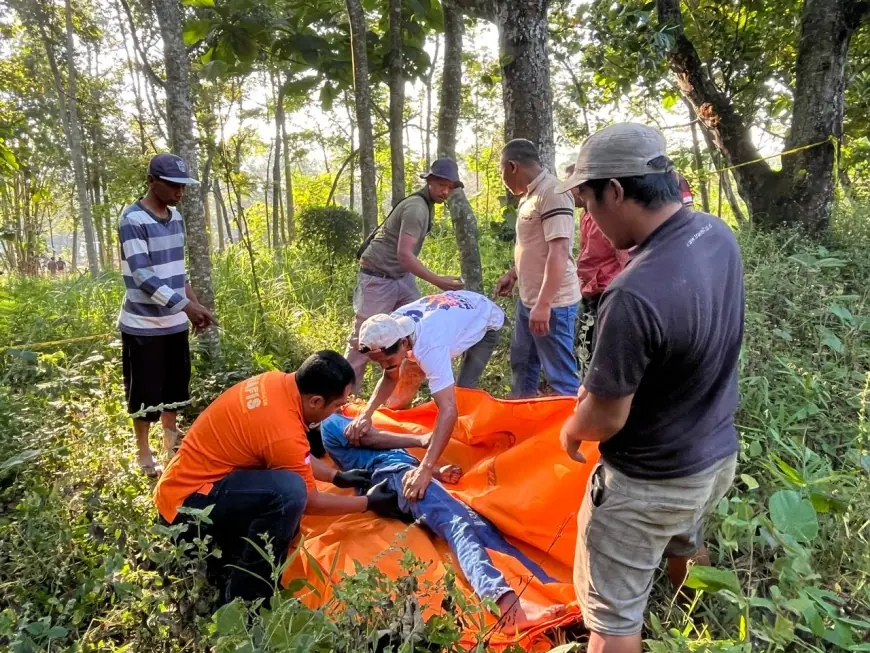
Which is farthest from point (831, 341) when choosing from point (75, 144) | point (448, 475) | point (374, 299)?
point (75, 144)

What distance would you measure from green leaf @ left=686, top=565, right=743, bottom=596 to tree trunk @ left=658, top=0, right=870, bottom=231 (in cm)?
501

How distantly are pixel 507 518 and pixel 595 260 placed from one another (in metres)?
1.50

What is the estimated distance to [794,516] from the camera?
4.94ft

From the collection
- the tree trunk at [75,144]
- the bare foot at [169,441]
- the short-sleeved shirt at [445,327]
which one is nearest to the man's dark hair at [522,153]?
the short-sleeved shirt at [445,327]

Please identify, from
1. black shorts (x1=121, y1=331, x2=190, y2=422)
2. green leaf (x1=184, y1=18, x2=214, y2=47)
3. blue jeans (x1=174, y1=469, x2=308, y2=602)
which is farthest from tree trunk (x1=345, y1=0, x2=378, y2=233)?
blue jeans (x1=174, y1=469, x2=308, y2=602)

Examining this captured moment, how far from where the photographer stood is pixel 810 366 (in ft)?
10.3

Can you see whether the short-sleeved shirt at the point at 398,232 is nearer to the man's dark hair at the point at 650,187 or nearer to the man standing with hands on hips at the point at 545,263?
the man standing with hands on hips at the point at 545,263

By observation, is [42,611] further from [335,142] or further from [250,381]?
[335,142]

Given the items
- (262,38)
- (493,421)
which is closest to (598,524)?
(493,421)

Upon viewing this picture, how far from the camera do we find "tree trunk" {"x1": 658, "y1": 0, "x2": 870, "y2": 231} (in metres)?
5.19

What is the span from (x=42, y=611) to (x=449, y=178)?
2.82 metres

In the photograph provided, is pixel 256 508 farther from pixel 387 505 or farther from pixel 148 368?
pixel 148 368

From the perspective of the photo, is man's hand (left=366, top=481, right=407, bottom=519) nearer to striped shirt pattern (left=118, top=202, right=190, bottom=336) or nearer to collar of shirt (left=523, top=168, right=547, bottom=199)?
striped shirt pattern (left=118, top=202, right=190, bottom=336)

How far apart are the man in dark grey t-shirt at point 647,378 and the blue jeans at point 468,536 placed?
0.51 meters
